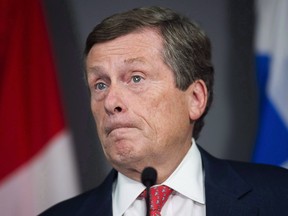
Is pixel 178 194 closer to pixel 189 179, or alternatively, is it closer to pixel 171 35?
pixel 189 179

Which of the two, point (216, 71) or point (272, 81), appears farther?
point (216, 71)

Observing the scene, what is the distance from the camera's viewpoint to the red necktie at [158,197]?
2.01 metres

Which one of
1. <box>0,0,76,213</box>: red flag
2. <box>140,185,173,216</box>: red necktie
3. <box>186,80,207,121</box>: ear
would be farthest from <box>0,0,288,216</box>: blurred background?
<box>140,185,173,216</box>: red necktie

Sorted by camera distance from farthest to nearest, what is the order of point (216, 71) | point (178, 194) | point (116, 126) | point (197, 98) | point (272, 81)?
point (216, 71) → point (272, 81) → point (197, 98) → point (178, 194) → point (116, 126)

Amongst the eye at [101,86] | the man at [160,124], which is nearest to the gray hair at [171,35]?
the man at [160,124]

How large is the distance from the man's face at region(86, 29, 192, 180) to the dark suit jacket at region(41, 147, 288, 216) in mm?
128

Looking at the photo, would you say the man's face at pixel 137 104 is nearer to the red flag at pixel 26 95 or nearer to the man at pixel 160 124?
the man at pixel 160 124

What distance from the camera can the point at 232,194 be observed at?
2.04 metres

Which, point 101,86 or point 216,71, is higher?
point 101,86

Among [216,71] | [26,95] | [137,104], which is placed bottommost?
[216,71]

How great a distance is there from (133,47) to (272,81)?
26.0 inches

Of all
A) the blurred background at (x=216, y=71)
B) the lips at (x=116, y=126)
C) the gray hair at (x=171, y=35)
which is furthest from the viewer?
the blurred background at (x=216, y=71)

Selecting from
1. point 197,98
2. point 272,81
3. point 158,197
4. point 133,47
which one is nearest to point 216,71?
point 272,81

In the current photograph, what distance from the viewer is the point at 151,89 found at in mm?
2037
